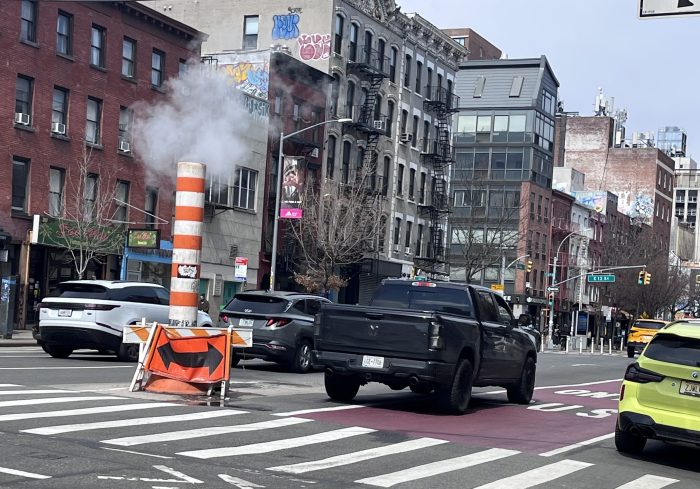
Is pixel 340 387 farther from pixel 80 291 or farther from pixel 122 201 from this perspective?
pixel 122 201

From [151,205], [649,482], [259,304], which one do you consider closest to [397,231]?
[151,205]

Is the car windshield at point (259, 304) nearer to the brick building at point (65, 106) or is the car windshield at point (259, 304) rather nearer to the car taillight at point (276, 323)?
the car taillight at point (276, 323)

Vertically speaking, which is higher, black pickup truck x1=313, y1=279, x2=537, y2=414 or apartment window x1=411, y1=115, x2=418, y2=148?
apartment window x1=411, y1=115, x2=418, y2=148

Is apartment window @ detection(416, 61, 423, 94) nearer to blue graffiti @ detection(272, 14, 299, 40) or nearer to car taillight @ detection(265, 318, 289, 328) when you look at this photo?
blue graffiti @ detection(272, 14, 299, 40)

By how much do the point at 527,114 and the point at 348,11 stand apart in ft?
99.7

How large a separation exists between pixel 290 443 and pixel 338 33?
143 ft

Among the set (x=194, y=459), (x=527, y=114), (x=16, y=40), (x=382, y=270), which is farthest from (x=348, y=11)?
(x=194, y=459)

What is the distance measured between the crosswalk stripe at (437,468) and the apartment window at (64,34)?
29613 millimetres

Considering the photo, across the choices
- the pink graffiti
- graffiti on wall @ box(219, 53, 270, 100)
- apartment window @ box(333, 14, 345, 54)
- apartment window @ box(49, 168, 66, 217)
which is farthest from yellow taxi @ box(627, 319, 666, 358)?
apartment window @ box(49, 168, 66, 217)

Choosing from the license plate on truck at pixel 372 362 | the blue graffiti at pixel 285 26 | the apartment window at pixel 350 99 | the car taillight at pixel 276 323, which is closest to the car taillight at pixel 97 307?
the car taillight at pixel 276 323

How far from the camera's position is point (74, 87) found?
37.6 metres

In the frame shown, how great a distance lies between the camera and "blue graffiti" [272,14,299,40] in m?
52.1

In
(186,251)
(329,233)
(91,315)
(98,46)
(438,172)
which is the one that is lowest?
(91,315)

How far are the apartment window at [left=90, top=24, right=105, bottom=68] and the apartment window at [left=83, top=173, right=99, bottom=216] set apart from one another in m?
4.20
